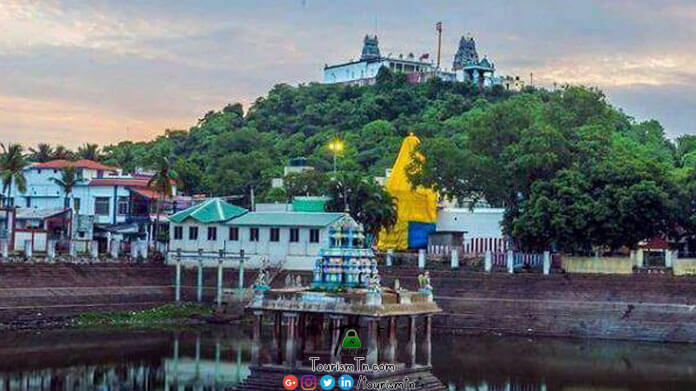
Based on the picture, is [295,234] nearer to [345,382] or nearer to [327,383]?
[327,383]

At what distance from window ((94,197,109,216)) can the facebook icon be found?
2174 inches

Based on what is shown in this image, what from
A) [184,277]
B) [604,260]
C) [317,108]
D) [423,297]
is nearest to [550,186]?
[604,260]

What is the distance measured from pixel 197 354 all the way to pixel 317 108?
103 m

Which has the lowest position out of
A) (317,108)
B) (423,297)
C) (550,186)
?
(423,297)

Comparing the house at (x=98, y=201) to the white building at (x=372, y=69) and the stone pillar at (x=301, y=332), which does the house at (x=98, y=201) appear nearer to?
the stone pillar at (x=301, y=332)

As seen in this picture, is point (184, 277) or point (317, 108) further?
point (317, 108)

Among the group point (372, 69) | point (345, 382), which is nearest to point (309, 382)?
point (345, 382)

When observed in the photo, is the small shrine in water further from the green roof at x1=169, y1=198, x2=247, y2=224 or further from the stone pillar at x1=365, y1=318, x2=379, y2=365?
the green roof at x1=169, y1=198, x2=247, y2=224

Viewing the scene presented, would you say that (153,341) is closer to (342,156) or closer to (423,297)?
(423,297)

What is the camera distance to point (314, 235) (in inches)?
2648

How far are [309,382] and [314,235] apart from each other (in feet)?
116

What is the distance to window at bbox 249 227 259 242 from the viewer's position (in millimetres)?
68912

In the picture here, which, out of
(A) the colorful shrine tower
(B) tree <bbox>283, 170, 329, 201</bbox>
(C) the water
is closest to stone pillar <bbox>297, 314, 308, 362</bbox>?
(A) the colorful shrine tower

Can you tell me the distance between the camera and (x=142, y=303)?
63.9 meters
